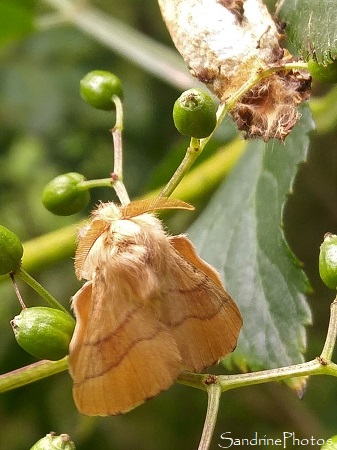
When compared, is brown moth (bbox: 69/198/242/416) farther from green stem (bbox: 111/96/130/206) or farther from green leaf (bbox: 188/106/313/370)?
green leaf (bbox: 188/106/313/370)

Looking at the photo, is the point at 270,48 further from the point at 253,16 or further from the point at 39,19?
the point at 39,19

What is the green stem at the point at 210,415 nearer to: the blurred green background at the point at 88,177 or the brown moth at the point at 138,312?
the brown moth at the point at 138,312

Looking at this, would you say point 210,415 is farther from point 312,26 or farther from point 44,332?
point 312,26

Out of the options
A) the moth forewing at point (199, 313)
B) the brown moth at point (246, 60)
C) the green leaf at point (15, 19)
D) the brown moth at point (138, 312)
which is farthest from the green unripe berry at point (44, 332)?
the green leaf at point (15, 19)

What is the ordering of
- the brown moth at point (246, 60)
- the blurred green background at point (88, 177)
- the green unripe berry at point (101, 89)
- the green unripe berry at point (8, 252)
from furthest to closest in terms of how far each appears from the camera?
the blurred green background at point (88, 177) < the green unripe berry at point (101, 89) < the brown moth at point (246, 60) < the green unripe berry at point (8, 252)

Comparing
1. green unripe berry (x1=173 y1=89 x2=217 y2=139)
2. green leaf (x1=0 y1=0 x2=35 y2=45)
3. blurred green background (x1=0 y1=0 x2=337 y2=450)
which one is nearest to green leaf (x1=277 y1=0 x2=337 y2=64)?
green unripe berry (x1=173 y1=89 x2=217 y2=139)

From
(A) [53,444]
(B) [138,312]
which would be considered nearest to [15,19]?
(B) [138,312]
